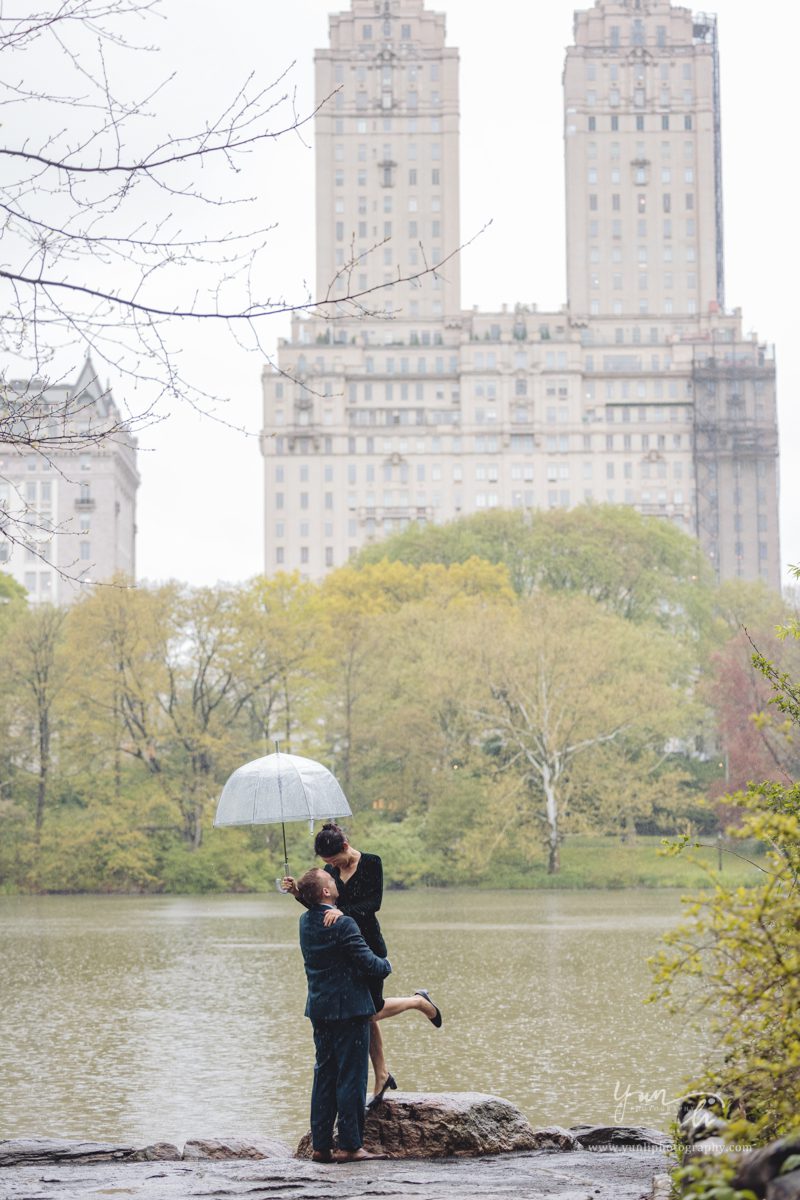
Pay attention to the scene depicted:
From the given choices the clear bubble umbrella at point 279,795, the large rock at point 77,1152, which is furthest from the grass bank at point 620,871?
the large rock at point 77,1152

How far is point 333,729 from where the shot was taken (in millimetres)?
54344

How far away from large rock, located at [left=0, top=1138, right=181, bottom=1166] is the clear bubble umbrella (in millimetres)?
2459

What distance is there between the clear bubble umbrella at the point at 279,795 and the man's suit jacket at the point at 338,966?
94.2 inches

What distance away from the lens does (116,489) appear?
13450 centimetres

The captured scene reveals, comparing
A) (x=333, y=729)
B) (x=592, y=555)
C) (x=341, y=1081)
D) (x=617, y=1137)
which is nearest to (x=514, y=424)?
(x=592, y=555)

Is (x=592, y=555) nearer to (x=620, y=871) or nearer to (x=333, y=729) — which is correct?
→ (x=333, y=729)

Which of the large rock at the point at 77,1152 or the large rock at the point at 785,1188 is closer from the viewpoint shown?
the large rock at the point at 785,1188

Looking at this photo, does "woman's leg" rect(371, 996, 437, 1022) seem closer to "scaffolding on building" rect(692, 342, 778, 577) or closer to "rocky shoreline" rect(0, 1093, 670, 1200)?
"rocky shoreline" rect(0, 1093, 670, 1200)

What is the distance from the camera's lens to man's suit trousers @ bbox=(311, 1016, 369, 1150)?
8.68 meters

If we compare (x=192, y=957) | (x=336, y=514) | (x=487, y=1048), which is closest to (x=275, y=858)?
(x=192, y=957)

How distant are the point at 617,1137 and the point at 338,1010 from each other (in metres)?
1.98

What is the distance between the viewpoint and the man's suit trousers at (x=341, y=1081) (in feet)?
28.5

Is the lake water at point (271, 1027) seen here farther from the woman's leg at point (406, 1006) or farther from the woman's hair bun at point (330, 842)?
the woman's hair bun at point (330, 842)

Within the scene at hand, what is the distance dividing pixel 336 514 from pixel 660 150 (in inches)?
1717
